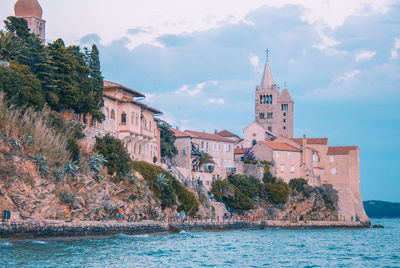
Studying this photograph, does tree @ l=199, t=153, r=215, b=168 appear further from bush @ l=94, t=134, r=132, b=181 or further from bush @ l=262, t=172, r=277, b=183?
bush @ l=94, t=134, r=132, b=181

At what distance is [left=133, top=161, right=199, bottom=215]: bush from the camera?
55219 mm

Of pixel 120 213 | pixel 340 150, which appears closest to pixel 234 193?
pixel 340 150

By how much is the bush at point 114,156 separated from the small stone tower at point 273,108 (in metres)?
59.5

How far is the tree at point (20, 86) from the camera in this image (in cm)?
4219

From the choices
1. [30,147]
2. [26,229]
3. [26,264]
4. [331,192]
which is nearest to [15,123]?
[30,147]

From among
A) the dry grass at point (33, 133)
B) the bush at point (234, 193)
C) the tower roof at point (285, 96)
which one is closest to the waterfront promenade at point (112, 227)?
the bush at point (234, 193)

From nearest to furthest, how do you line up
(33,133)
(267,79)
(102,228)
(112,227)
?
(33,133)
(102,228)
(112,227)
(267,79)

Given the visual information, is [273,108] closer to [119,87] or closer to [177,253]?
[119,87]

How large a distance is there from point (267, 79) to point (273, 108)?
5733 millimetres

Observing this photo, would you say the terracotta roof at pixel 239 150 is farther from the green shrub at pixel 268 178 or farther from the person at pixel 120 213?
the person at pixel 120 213

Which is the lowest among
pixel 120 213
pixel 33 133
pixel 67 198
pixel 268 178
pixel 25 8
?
pixel 120 213

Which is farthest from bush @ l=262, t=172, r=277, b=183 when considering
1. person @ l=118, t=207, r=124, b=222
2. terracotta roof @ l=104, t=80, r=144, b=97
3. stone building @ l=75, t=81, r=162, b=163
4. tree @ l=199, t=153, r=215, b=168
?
person @ l=118, t=207, r=124, b=222

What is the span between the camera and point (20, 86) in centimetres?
4306

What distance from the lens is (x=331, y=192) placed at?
295ft
